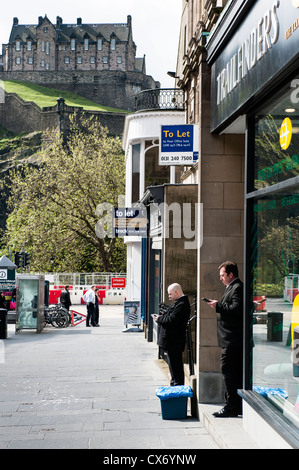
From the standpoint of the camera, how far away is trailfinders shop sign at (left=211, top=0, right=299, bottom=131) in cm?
553

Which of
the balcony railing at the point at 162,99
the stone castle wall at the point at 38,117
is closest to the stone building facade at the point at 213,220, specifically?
the balcony railing at the point at 162,99

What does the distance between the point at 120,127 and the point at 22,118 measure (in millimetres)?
16864

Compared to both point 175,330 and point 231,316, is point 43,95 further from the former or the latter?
point 231,316

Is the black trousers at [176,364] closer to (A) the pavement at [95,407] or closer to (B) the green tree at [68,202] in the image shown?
(A) the pavement at [95,407]

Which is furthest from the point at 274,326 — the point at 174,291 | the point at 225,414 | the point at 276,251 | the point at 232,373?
the point at 174,291

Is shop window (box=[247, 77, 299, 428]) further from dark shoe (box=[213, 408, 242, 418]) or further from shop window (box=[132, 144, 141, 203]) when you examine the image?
shop window (box=[132, 144, 141, 203])

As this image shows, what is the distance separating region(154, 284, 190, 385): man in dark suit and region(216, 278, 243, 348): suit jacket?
4.35ft

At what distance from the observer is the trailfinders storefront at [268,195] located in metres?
5.85

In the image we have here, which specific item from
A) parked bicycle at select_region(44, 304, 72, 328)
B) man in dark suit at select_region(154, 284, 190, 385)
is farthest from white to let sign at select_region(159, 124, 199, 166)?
parked bicycle at select_region(44, 304, 72, 328)

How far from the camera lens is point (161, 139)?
13.9 m

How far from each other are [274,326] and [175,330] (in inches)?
111

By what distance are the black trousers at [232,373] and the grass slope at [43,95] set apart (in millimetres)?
120629
